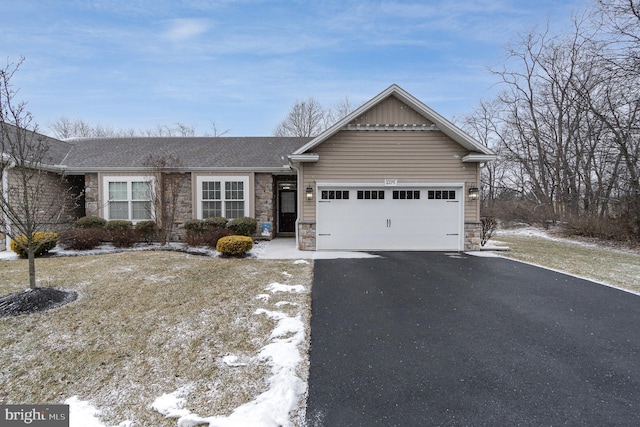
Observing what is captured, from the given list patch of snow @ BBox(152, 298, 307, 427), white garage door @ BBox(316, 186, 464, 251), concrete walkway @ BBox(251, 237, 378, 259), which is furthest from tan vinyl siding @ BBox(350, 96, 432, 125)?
patch of snow @ BBox(152, 298, 307, 427)

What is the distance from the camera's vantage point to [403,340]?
3.77 metres

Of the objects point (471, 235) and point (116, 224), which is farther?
point (116, 224)

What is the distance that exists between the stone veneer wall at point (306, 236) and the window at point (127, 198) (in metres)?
6.10

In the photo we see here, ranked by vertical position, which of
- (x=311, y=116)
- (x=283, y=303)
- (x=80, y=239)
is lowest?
(x=283, y=303)

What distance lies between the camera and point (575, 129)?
19734 mm

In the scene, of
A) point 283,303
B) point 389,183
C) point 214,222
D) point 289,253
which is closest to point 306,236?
point 289,253

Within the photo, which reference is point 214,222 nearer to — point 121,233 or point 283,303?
point 121,233

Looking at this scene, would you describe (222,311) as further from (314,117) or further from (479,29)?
(314,117)

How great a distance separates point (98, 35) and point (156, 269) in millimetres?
10097

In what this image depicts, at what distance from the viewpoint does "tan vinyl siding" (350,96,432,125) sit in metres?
9.60

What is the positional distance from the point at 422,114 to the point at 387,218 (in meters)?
3.46

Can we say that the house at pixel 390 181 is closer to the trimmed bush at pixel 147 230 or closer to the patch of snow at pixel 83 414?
the trimmed bush at pixel 147 230

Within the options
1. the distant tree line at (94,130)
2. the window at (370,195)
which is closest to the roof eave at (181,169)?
the window at (370,195)

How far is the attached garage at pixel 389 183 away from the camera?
31.6 ft
